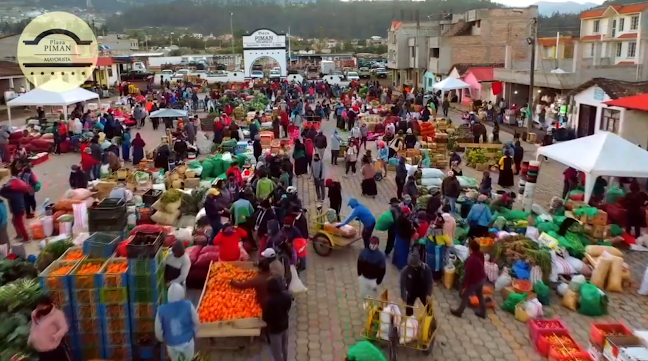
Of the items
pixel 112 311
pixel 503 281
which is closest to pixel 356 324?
pixel 503 281

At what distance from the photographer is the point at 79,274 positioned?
6207mm

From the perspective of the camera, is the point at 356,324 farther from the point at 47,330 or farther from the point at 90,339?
the point at 47,330

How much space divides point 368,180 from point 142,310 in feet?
26.1

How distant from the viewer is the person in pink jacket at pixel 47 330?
542 cm

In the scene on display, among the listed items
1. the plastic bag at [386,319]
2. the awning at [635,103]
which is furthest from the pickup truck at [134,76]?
the plastic bag at [386,319]

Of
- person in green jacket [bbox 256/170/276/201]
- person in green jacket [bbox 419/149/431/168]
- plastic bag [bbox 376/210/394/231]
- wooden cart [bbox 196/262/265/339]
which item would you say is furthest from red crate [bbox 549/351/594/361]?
person in green jacket [bbox 419/149/431/168]

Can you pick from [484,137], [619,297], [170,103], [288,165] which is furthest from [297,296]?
[170,103]

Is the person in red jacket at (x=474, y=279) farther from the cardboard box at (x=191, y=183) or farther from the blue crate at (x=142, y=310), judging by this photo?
the cardboard box at (x=191, y=183)

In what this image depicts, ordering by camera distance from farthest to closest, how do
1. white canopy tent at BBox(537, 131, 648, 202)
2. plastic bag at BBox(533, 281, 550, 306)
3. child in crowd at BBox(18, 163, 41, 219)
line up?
1. child in crowd at BBox(18, 163, 41, 219)
2. white canopy tent at BBox(537, 131, 648, 202)
3. plastic bag at BBox(533, 281, 550, 306)

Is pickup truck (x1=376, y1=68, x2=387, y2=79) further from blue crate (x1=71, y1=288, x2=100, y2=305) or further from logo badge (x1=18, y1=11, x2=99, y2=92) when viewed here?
blue crate (x1=71, y1=288, x2=100, y2=305)

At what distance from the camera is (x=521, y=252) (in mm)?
8609

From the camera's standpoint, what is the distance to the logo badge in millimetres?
18922

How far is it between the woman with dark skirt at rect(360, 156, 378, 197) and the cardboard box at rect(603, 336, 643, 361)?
7.74m

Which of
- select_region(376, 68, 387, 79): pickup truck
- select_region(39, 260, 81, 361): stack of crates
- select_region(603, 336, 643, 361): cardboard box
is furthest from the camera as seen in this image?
select_region(376, 68, 387, 79): pickup truck
